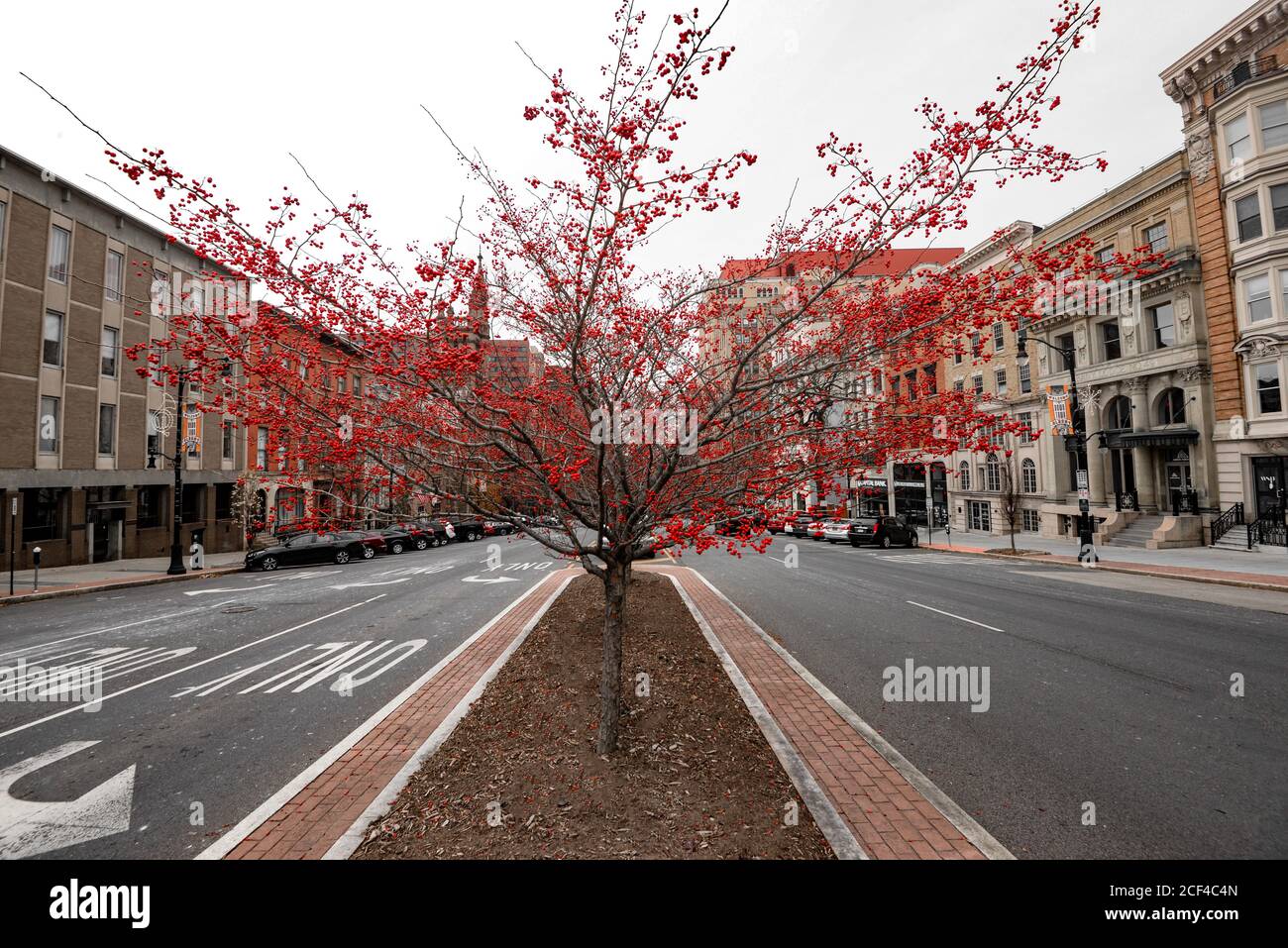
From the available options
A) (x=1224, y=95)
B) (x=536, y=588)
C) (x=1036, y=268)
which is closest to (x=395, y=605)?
(x=536, y=588)

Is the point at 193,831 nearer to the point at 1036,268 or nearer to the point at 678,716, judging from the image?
the point at 678,716

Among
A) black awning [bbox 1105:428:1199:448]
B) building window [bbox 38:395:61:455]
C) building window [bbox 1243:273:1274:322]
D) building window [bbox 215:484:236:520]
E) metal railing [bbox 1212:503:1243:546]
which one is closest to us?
building window [bbox 1243:273:1274:322]

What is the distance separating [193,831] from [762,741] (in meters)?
4.50

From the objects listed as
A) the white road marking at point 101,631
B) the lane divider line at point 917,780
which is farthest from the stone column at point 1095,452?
the white road marking at point 101,631

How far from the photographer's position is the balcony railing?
2170 centimetres

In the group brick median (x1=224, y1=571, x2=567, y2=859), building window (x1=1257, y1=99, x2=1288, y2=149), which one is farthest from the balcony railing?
brick median (x1=224, y1=571, x2=567, y2=859)

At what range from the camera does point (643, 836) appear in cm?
366

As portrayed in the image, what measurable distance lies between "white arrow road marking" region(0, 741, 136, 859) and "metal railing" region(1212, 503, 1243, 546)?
32396 mm

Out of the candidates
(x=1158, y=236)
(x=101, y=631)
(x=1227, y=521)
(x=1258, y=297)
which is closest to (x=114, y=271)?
(x=101, y=631)

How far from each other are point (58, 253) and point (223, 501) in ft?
43.4

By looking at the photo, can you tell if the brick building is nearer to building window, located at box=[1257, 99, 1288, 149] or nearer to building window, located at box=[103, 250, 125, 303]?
building window, located at box=[103, 250, 125, 303]

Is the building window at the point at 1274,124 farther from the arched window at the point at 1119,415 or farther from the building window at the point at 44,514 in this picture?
the building window at the point at 44,514

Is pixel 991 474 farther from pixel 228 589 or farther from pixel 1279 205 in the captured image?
pixel 228 589

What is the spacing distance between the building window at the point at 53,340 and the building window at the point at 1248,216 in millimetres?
47543
